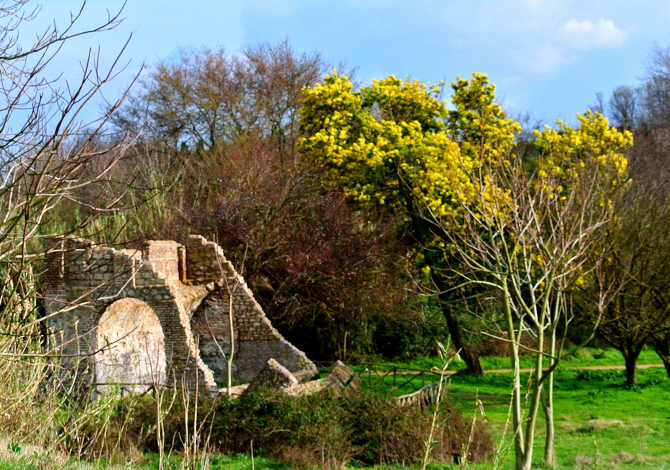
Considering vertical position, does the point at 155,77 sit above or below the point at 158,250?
above

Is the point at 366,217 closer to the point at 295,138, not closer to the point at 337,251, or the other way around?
the point at 337,251

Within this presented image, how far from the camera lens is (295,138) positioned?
104 feet

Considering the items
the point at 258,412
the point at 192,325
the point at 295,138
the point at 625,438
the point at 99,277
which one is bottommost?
the point at 625,438

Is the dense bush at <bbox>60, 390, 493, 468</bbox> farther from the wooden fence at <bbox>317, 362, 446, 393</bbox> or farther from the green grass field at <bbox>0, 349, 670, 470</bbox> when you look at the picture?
the wooden fence at <bbox>317, 362, 446, 393</bbox>

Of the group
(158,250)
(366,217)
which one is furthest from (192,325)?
(366,217)

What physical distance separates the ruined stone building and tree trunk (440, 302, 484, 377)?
507 cm

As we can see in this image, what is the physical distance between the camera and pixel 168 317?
16.0m

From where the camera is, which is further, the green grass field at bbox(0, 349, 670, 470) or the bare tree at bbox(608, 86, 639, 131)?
the bare tree at bbox(608, 86, 639, 131)

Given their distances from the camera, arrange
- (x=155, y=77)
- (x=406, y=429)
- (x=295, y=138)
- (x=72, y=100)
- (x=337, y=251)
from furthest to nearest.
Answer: (x=155, y=77) → (x=295, y=138) → (x=337, y=251) → (x=406, y=429) → (x=72, y=100)

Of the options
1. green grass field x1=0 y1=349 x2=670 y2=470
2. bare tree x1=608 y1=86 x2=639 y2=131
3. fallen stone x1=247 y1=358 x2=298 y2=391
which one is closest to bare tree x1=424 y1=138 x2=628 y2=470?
green grass field x1=0 y1=349 x2=670 y2=470

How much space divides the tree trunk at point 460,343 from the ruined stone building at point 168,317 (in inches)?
200

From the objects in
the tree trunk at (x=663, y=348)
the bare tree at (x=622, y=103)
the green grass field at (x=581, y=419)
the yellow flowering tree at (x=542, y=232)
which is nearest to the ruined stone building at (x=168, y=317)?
the green grass field at (x=581, y=419)

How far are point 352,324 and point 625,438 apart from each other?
1081cm

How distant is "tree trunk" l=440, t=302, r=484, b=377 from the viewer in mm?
20784
